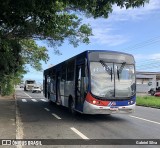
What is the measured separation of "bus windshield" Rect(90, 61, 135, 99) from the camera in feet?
55.8

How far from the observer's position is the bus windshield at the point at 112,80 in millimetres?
17016

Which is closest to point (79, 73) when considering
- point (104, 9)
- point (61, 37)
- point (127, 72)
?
point (127, 72)

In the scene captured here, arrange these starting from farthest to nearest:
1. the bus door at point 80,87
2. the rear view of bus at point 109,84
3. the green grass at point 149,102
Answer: the green grass at point 149,102
the bus door at point 80,87
the rear view of bus at point 109,84

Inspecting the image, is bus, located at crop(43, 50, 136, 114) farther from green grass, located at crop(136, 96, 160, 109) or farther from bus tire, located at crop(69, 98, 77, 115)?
green grass, located at crop(136, 96, 160, 109)

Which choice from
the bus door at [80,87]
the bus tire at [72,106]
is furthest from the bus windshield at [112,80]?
the bus tire at [72,106]

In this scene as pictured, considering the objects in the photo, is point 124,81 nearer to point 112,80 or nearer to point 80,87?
point 112,80

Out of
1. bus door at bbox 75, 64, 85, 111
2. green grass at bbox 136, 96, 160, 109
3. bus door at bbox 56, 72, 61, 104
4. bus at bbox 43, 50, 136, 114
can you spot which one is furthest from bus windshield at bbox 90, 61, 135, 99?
green grass at bbox 136, 96, 160, 109

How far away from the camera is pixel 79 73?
723 inches

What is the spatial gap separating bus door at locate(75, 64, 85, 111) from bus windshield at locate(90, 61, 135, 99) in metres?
0.68

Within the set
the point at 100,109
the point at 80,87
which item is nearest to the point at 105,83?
the point at 100,109

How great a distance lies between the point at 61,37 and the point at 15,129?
1729 cm

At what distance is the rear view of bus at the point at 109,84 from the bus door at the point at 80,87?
0.62 meters

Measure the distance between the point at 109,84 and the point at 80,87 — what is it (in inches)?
59.8

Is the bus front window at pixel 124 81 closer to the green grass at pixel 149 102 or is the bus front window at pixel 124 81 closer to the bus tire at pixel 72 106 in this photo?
the bus tire at pixel 72 106
